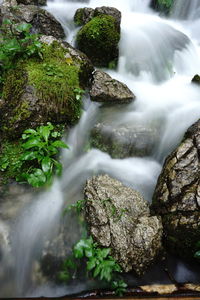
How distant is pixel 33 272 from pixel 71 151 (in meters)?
2.05

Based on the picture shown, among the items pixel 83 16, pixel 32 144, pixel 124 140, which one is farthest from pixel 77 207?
pixel 83 16

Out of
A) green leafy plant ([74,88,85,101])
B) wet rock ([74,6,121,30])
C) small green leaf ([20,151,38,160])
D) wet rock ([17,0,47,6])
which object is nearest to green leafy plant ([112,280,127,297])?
small green leaf ([20,151,38,160])

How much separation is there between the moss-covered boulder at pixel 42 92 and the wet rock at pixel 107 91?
0.31 meters

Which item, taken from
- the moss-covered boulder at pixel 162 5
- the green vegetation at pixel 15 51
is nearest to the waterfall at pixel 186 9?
the moss-covered boulder at pixel 162 5

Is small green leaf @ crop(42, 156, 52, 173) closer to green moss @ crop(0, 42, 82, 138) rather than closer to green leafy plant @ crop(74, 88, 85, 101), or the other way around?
green moss @ crop(0, 42, 82, 138)

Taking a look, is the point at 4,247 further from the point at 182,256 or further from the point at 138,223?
the point at 182,256

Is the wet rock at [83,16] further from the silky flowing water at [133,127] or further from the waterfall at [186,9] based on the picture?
the waterfall at [186,9]

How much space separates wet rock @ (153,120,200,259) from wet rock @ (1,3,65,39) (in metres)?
4.74

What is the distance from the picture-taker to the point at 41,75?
4152 mm

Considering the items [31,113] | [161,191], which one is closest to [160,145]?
[161,191]

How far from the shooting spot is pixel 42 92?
3.99 m

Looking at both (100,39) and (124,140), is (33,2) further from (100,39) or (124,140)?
(124,140)

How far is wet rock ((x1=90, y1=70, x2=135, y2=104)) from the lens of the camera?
4.82 m

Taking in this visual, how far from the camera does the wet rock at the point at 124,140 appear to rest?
411 cm
